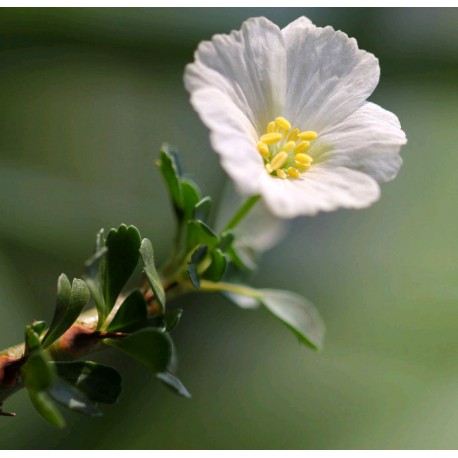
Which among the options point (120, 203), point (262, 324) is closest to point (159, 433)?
point (262, 324)

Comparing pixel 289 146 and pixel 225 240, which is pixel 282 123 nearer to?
pixel 289 146

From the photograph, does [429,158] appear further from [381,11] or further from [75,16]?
[75,16]

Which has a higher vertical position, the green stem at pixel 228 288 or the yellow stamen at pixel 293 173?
the yellow stamen at pixel 293 173

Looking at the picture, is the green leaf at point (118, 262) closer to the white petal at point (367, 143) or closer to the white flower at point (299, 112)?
the white flower at point (299, 112)

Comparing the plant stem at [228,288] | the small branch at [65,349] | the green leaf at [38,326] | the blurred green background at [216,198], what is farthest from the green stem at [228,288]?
the blurred green background at [216,198]

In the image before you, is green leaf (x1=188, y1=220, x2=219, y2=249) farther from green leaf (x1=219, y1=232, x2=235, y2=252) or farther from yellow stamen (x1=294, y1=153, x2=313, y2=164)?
yellow stamen (x1=294, y1=153, x2=313, y2=164)

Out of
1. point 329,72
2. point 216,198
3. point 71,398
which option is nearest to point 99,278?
point 71,398
